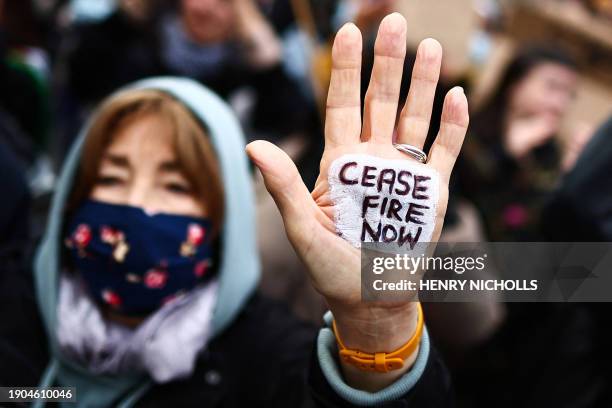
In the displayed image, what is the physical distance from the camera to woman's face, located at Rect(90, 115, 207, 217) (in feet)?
5.27

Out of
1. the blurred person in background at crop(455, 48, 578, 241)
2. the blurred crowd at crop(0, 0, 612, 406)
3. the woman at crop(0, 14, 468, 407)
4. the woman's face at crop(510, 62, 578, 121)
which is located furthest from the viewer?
the woman's face at crop(510, 62, 578, 121)

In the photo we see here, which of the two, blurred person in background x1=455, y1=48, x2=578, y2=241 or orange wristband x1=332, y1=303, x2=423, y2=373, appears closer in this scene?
orange wristband x1=332, y1=303, x2=423, y2=373

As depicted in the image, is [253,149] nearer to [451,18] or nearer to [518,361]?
[518,361]

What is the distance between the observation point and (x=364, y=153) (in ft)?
3.76

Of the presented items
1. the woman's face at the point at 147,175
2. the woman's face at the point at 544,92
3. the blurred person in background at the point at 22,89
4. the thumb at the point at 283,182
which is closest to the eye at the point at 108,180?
the woman's face at the point at 147,175

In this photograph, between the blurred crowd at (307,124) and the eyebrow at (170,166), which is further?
the blurred crowd at (307,124)

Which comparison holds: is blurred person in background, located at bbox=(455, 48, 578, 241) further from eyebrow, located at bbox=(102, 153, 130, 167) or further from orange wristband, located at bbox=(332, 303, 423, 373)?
eyebrow, located at bbox=(102, 153, 130, 167)

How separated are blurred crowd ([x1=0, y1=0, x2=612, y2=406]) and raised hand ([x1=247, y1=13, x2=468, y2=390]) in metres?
0.79

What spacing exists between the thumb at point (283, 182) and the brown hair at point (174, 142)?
1.88 feet

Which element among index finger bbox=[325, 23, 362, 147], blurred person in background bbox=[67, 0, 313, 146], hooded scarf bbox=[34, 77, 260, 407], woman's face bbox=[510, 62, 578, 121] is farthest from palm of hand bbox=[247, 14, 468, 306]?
woman's face bbox=[510, 62, 578, 121]

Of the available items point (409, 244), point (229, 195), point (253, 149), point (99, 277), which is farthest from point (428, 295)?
point (99, 277)

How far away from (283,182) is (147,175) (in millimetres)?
662

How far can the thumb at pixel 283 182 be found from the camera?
1.08 meters
